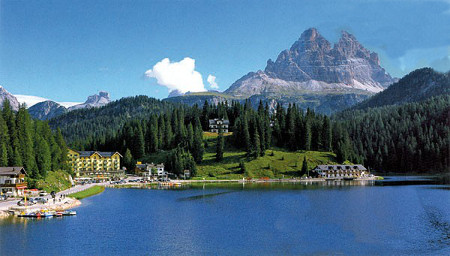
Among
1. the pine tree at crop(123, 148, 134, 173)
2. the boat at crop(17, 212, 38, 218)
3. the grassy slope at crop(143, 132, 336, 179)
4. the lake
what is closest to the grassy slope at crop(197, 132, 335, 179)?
the grassy slope at crop(143, 132, 336, 179)

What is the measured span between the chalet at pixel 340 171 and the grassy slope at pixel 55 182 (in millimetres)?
107900

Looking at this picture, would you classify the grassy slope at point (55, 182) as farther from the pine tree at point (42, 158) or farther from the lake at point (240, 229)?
the lake at point (240, 229)

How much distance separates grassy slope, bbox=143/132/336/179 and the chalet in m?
5.17

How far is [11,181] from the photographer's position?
3784 inches

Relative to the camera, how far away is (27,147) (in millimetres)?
109688

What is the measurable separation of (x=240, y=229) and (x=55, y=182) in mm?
73016

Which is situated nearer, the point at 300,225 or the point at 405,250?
the point at 405,250

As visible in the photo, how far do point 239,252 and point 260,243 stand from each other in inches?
219

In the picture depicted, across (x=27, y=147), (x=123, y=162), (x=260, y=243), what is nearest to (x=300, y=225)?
(x=260, y=243)

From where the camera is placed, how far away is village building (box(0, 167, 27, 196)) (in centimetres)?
9562

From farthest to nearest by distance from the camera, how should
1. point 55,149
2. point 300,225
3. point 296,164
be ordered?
1. point 296,164
2. point 55,149
3. point 300,225

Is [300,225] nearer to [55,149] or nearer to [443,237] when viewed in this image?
[443,237]

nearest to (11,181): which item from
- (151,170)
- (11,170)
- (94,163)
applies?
(11,170)

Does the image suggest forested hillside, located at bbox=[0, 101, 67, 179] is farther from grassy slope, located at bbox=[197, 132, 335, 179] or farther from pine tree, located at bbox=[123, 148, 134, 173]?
grassy slope, located at bbox=[197, 132, 335, 179]
